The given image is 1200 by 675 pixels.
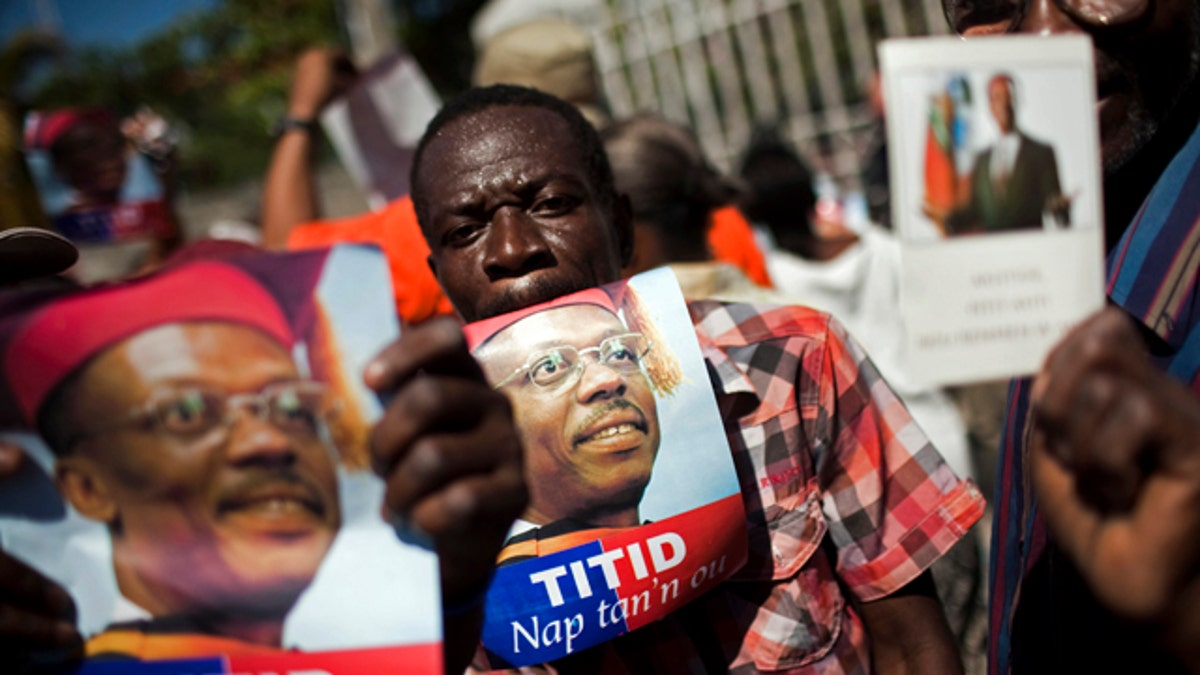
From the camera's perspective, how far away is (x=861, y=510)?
4.52 ft

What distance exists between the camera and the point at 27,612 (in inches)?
35.9

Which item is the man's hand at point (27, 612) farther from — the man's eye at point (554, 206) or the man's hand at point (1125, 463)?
the man's hand at point (1125, 463)

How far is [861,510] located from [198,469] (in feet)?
2.97

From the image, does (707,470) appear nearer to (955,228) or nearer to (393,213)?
(955,228)

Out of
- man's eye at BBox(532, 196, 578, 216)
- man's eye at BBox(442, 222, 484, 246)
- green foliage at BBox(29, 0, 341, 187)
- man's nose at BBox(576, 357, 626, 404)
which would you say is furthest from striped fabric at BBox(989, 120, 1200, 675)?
green foliage at BBox(29, 0, 341, 187)

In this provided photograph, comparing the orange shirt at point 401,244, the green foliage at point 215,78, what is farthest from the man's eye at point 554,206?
the green foliage at point 215,78

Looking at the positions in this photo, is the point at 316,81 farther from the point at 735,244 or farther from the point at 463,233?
the point at 463,233

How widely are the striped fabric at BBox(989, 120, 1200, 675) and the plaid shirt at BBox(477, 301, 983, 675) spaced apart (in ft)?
0.31

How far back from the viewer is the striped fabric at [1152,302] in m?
1.05

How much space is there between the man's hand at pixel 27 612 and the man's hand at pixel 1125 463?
0.90 metres

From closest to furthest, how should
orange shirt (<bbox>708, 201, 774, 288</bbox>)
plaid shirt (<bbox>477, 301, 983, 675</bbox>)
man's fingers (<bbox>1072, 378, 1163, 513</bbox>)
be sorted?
man's fingers (<bbox>1072, 378, 1163, 513</bbox>)
plaid shirt (<bbox>477, 301, 983, 675</bbox>)
orange shirt (<bbox>708, 201, 774, 288</bbox>)

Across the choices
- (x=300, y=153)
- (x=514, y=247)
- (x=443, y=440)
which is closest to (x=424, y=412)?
(x=443, y=440)

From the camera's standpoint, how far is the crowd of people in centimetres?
75

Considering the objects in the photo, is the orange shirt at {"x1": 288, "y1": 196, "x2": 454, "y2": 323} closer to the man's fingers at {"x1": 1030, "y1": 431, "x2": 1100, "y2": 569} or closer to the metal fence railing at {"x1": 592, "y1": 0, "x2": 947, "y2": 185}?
the man's fingers at {"x1": 1030, "y1": 431, "x2": 1100, "y2": 569}
